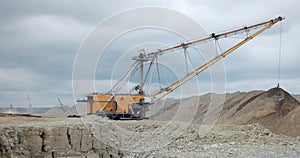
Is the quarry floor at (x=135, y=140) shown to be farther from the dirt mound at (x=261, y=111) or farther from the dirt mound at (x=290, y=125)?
the dirt mound at (x=261, y=111)

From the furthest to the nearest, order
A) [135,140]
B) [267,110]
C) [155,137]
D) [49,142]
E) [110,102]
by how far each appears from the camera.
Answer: [267,110] < [110,102] < [155,137] < [135,140] < [49,142]

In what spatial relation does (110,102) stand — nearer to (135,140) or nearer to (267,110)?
(135,140)

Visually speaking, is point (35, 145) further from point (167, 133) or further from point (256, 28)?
point (256, 28)

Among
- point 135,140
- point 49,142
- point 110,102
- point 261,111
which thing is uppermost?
point 110,102

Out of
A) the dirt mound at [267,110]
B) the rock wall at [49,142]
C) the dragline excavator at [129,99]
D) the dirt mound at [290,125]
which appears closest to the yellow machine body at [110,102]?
the dragline excavator at [129,99]

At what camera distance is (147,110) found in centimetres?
2355

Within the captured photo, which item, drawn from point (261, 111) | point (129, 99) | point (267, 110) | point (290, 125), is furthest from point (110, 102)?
point (267, 110)

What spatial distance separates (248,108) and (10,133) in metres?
18.3

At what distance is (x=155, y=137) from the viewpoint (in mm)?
19719

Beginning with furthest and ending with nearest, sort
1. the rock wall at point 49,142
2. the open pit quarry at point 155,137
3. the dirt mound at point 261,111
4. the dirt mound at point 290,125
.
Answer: the dirt mound at point 261,111, the dirt mound at point 290,125, the open pit quarry at point 155,137, the rock wall at point 49,142

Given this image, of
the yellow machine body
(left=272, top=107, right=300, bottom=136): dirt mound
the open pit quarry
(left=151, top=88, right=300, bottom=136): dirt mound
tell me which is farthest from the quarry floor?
the yellow machine body

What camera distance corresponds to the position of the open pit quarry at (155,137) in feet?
46.2

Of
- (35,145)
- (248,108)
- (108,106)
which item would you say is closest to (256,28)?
(248,108)

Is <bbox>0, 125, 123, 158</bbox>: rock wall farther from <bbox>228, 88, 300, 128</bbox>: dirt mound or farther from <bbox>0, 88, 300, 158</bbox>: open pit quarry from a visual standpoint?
<bbox>228, 88, 300, 128</bbox>: dirt mound
